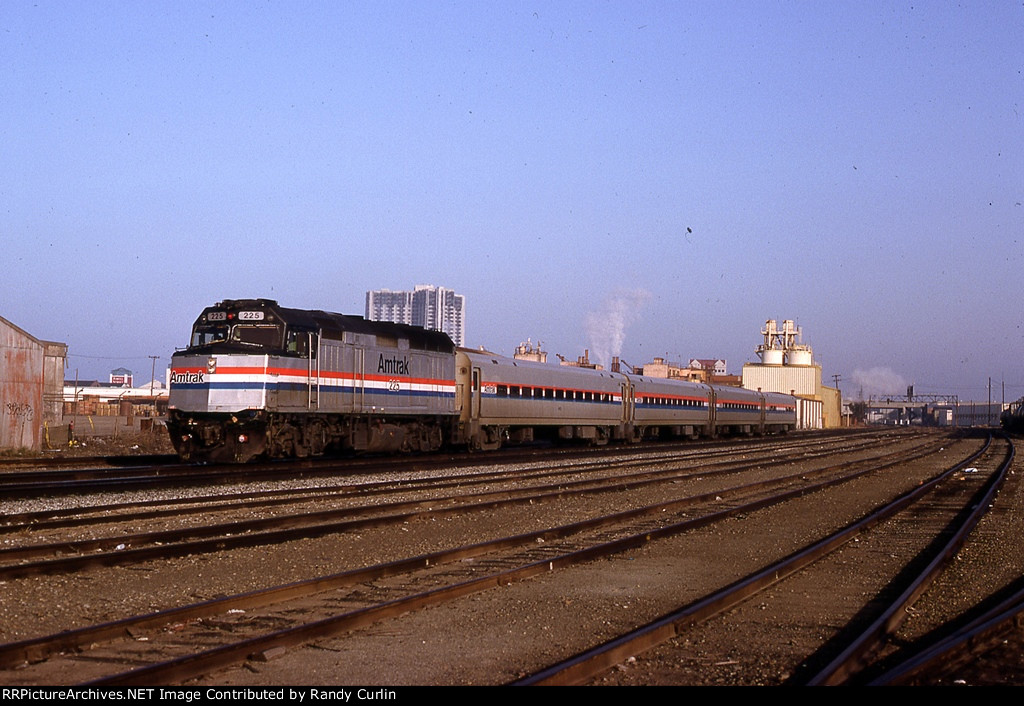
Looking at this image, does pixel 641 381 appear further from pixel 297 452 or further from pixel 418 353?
pixel 297 452

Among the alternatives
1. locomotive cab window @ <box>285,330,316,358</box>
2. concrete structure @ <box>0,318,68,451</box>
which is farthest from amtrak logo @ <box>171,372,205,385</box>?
concrete structure @ <box>0,318,68,451</box>

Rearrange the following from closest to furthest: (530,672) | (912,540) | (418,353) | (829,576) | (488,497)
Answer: (530,672), (829,576), (912,540), (488,497), (418,353)

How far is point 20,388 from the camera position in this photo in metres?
31.7

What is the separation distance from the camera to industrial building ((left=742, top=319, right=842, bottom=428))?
12419cm

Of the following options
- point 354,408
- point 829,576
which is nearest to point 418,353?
point 354,408

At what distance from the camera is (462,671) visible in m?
6.84

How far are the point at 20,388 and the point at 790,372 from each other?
106329mm

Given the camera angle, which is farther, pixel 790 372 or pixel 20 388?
pixel 790 372

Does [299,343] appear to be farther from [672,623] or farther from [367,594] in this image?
[672,623]

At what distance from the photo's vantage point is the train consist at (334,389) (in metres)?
23.0

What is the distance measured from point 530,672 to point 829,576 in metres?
5.60

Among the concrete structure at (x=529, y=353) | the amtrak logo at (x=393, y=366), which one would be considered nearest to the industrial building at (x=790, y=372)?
the concrete structure at (x=529, y=353)

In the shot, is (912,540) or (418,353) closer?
(912,540)

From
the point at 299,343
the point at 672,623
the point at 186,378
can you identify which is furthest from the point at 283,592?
the point at 299,343
